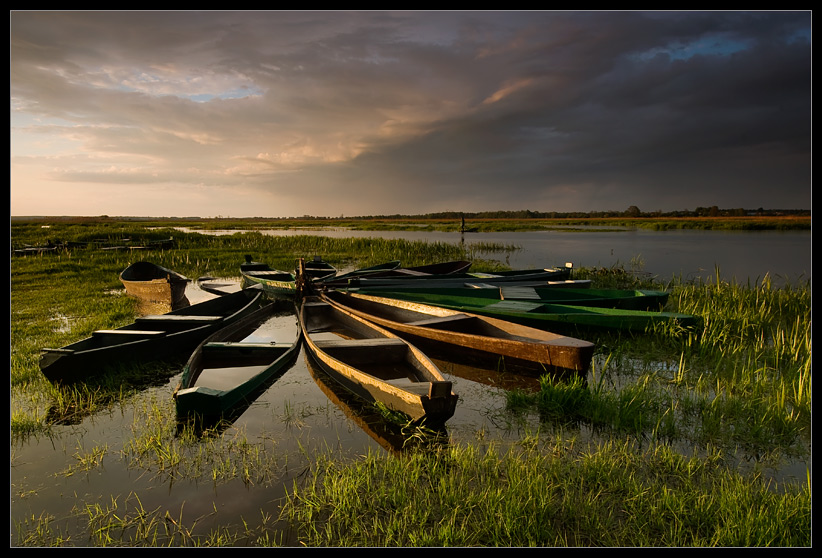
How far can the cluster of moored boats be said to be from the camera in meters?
6.14

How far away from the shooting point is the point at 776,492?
4.20 metres

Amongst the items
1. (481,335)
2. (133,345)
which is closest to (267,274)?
(133,345)

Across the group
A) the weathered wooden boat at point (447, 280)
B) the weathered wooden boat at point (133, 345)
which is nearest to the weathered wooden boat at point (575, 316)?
the weathered wooden boat at point (447, 280)

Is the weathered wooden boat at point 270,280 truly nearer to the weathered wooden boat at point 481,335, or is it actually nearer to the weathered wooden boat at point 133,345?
the weathered wooden boat at point 481,335

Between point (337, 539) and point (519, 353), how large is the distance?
184 inches

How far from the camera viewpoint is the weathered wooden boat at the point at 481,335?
6.76 meters

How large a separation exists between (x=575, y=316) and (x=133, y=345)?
8938 mm

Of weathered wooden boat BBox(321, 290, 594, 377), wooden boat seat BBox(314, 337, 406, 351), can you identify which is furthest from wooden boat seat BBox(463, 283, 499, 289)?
wooden boat seat BBox(314, 337, 406, 351)

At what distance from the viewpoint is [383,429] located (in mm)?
5645

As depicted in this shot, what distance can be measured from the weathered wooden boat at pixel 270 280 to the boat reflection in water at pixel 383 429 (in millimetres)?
7728

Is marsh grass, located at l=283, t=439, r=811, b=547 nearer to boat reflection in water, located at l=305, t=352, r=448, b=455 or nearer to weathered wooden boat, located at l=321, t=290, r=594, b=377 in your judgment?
boat reflection in water, located at l=305, t=352, r=448, b=455

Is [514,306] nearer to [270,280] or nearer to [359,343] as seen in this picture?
[359,343]
